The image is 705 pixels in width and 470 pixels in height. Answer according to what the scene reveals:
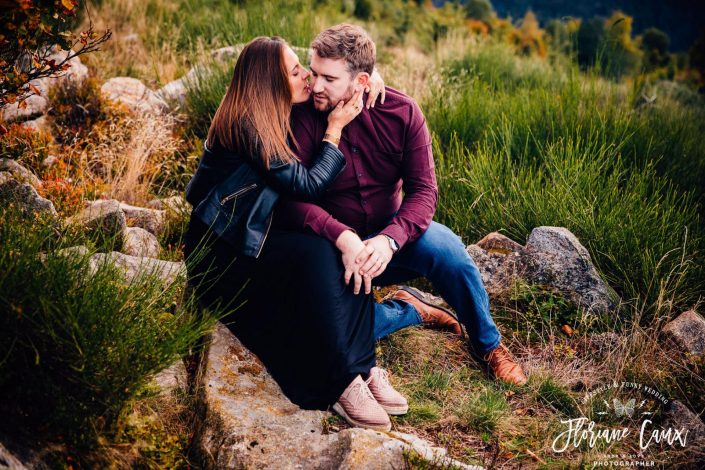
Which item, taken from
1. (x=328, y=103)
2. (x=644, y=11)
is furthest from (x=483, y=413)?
(x=644, y=11)

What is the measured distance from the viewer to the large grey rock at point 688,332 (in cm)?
329

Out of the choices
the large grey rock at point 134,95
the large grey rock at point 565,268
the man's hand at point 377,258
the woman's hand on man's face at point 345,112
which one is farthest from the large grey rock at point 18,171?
the large grey rock at point 565,268

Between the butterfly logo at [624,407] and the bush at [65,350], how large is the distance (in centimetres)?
222

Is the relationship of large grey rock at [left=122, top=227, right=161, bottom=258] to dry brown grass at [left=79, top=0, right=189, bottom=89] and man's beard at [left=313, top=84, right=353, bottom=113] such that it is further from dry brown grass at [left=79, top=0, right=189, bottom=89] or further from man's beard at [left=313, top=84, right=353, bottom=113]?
dry brown grass at [left=79, top=0, right=189, bottom=89]

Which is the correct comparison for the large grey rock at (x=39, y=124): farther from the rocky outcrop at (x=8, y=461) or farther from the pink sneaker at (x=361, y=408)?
the pink sneaker at (x=361, y=408)

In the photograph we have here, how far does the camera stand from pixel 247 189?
9.63ft

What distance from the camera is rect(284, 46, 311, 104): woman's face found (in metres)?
3.08

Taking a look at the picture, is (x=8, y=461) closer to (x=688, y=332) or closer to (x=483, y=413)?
(x=483, y=413)

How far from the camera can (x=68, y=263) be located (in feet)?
7.68

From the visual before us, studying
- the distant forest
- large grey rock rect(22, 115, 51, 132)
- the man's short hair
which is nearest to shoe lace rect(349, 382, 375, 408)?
the man's short hair

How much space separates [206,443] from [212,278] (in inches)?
35.1

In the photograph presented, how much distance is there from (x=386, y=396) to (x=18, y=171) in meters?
3.03

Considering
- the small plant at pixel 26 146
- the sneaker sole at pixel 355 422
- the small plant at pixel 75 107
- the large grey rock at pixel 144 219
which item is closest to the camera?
the sneaker sole at pixel 355 422

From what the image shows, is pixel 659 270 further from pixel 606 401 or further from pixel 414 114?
pixel 414 114
